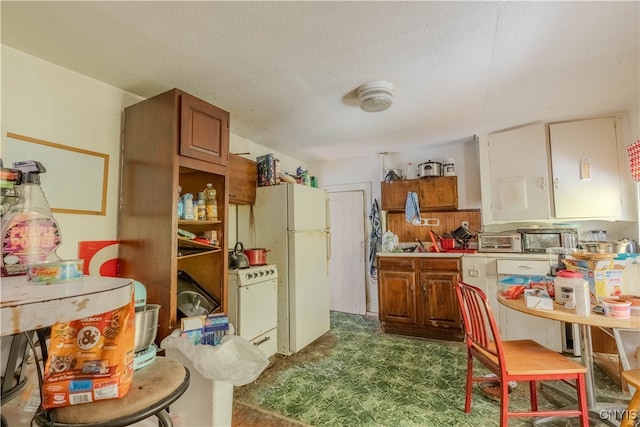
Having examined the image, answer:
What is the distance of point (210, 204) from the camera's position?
2.21m

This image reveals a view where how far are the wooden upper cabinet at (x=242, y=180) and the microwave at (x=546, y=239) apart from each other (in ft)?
9.15

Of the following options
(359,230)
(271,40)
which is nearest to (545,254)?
(359,230)

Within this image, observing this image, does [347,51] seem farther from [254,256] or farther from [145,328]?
[254,256]

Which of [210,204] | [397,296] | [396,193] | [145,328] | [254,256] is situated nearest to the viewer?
[145,328]

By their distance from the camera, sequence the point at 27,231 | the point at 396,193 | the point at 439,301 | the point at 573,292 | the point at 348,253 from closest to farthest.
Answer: the point at 27,231
the point at 573,292
the point at 439,301
the point at 396,193
the point at 348,253

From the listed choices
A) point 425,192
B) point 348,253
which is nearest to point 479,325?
point 425,192

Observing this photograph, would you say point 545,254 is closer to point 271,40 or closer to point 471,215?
point 471,215

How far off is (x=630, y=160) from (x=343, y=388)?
3.12 metres

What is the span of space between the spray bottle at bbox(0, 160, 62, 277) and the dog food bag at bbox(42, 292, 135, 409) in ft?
0.81

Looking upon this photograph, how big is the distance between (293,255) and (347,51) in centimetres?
182

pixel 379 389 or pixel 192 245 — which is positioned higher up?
pixel 192 245

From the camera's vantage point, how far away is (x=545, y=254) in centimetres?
281

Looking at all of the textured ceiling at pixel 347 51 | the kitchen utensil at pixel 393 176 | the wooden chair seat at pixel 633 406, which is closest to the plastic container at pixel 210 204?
the textured ceiling at pixel 347 51

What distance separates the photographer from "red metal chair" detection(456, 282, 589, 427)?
1.45m
